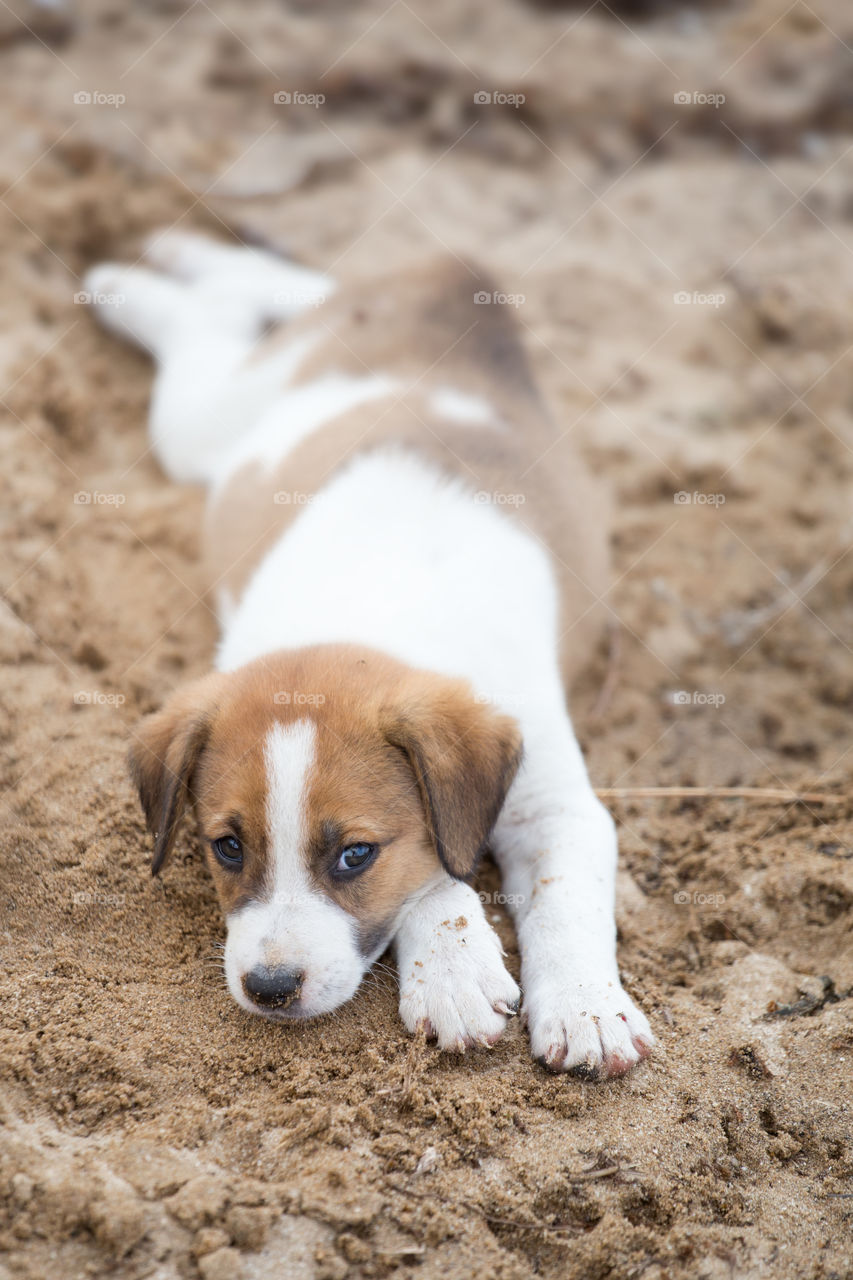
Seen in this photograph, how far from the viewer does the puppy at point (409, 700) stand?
3.06 metres

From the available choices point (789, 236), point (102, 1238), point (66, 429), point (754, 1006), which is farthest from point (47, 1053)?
point (789, 236)

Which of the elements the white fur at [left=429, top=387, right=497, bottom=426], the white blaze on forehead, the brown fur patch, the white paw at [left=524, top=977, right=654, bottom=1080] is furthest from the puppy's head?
the white fur at [left=429, top=387, right=497, bottom=426]

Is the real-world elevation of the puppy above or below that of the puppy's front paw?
above

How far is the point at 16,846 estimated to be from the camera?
347 centimetres

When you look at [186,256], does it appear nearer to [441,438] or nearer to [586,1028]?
[441,438]

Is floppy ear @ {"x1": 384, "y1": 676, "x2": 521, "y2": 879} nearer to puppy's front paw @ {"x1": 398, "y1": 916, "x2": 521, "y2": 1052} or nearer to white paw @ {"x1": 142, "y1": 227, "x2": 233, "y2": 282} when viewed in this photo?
puppy's front paw @ {"x1": 398, "y1": 916, "x2": 521, "y2": 1052}

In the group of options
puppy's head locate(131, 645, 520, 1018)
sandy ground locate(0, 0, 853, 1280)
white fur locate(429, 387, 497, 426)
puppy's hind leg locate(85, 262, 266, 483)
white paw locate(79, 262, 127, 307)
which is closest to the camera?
sandy ground locate(0, 0, 853, 1280)

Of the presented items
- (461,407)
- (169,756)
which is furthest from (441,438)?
(169,756)

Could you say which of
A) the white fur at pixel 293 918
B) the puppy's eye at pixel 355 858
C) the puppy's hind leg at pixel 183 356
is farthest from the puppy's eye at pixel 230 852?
the puppy's hind leg at pixel 183 356

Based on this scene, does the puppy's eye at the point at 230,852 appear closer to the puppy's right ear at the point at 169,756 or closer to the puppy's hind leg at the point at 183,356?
the puppy's right ear at the point at 169,756

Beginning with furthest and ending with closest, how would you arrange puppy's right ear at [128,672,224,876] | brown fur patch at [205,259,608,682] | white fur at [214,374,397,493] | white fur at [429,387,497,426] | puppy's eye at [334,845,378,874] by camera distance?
white fur at [214,374,397,493] < white fur at [429,387,497,426] < brown fur patch at [205,259,608,682] < puppy's right ear at [128,672,224,876] < puppy's eye at [334,845,378,874]

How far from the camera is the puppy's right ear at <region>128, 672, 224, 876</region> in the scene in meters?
3.32

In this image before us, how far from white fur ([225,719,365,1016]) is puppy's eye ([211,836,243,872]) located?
0.54ft

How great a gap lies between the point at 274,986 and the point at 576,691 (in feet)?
7.92
